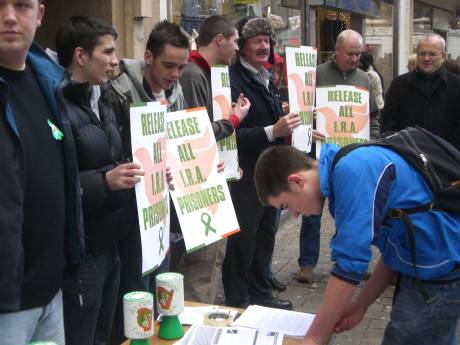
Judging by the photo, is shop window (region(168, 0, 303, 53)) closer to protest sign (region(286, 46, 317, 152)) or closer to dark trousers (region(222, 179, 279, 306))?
protest sign (region(286, 46, 317, 152))

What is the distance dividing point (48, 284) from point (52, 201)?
269mm

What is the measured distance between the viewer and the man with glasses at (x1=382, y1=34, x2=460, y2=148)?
498 centimetres

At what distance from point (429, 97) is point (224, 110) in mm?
1807

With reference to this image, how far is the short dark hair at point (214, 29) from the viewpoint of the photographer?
4.12 m

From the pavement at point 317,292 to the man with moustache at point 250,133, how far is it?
1.64 ft

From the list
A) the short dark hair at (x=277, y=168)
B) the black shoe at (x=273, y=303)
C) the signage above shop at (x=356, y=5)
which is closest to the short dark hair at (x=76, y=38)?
the short dark hair at (x=277, y=168)

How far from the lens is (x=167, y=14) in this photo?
19.0ft

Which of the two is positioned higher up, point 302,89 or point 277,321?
point 302,89

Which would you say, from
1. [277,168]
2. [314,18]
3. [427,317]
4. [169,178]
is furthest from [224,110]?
[314,18]

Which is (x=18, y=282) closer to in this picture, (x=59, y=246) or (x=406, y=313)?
(x=59, y=246)

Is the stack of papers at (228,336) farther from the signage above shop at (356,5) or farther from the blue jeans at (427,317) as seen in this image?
the signage above shop at (356,5)

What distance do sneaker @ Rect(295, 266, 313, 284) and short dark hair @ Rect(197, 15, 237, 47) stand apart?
2.11 m

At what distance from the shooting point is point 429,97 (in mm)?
5012

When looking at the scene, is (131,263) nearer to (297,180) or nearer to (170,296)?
(170,296)
